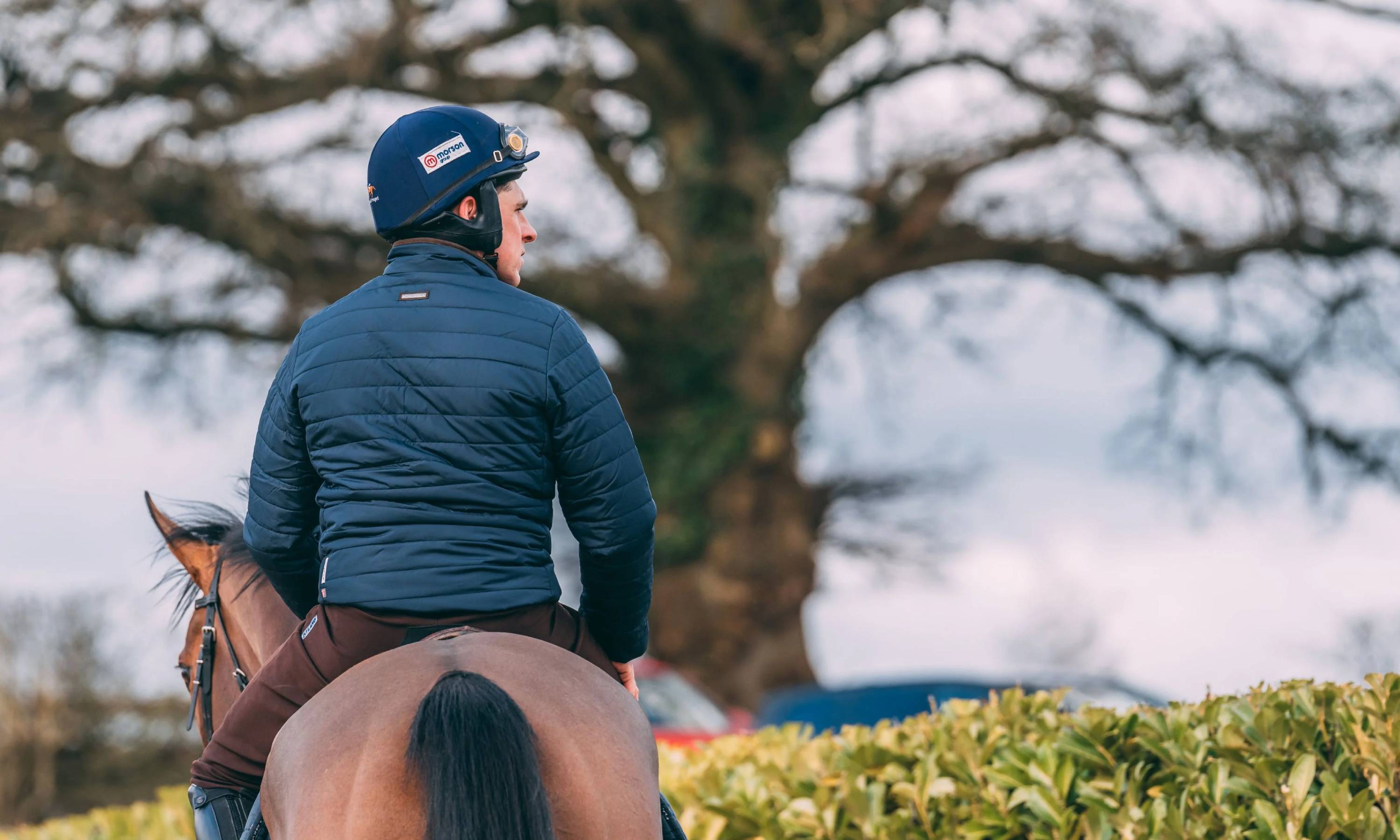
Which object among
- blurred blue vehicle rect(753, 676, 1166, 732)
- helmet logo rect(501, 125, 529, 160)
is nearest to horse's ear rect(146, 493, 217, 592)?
helmet logo rect(501, 125, 529, 160)

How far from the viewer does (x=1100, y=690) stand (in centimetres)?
961

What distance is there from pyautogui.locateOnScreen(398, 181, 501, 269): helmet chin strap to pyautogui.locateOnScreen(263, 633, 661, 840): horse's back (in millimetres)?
871

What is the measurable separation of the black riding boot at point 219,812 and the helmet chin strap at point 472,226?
4.13ft

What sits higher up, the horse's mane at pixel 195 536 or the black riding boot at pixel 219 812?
the horse's mane at pixel 195 536

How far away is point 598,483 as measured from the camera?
9.12ft

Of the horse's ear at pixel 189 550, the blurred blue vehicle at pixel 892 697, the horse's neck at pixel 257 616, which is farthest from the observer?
the blurred blue vehicle at pixel 892 697

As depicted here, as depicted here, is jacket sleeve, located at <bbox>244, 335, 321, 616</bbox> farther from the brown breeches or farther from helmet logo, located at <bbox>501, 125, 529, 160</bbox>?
→ helmet logo, located at <bbox>501, 125, 529, 160</bbox>

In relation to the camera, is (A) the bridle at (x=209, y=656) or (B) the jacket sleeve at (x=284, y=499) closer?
(B) the jacket sleeve at (x=284, y=499)

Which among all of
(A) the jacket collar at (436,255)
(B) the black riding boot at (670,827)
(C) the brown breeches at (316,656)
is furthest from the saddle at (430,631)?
(A) the jacket collar at (436,255)

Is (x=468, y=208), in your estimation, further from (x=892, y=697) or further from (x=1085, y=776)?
(x=892, y=697)

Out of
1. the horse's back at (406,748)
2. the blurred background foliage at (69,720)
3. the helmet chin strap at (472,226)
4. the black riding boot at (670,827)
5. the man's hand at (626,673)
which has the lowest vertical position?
the blurred background foliage at (69,720)

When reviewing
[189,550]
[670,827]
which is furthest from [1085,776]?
[189,550]

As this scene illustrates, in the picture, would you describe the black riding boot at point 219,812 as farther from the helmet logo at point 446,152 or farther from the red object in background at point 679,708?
the red object in background at point 679,708

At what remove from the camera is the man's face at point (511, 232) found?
298 centimetres
